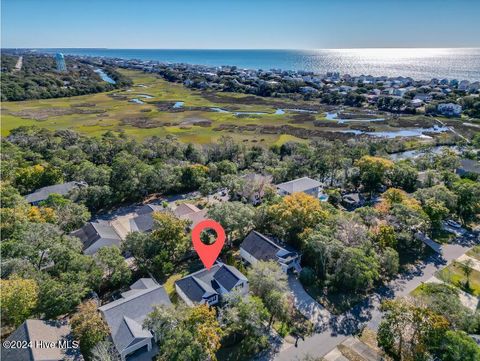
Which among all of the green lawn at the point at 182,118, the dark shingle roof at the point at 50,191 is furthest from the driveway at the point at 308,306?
the green lawn at the point at 182,118

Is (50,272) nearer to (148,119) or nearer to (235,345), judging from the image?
(235,345)

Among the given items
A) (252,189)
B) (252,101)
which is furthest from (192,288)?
(252,101)

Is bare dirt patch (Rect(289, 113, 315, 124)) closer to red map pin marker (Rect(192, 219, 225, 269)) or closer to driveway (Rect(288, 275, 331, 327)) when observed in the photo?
red map pin marker (Rect(192, 219, 225, 269))

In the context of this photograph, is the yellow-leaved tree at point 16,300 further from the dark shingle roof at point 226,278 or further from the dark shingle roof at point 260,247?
the dark shingle roof at point 260,247

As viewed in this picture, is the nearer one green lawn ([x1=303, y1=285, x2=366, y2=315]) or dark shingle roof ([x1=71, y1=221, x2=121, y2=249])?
green lawn ([x1=303, y1=285, x2=366, y2=315])

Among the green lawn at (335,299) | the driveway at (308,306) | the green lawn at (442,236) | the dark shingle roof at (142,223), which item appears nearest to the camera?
the driveway at (308,306)

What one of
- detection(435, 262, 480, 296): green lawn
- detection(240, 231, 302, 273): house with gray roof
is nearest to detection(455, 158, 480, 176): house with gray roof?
detection(435, 262, 480, 296): green lawn
